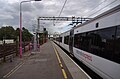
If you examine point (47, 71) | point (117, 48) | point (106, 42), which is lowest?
point (47, 71)

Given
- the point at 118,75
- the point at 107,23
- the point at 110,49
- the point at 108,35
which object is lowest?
the point at 118,75

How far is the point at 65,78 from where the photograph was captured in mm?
8891

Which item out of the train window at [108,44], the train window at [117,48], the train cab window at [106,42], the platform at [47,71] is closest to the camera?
the train window at [117,48]

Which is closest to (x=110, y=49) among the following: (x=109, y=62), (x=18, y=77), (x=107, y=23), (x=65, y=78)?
(x=109, y=62)

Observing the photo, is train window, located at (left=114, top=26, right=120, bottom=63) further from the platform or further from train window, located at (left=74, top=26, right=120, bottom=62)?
the platform

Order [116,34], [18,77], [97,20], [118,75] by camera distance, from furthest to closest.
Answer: [18,77] → [97,20] → [116,34] → [118,75]

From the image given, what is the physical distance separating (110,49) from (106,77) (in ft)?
3.68

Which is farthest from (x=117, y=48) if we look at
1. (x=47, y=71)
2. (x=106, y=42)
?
(x=47, y=71)

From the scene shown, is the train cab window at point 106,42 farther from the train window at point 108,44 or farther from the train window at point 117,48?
the train window at point 117,48

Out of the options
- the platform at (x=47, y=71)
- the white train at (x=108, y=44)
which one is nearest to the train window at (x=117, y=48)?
the white train at (x=108, y=44)

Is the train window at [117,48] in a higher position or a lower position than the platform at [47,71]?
higher

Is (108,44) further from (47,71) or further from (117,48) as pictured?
(47,71)

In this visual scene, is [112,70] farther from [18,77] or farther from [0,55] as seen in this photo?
[0,55]

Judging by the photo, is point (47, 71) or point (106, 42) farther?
point (47, 71)
